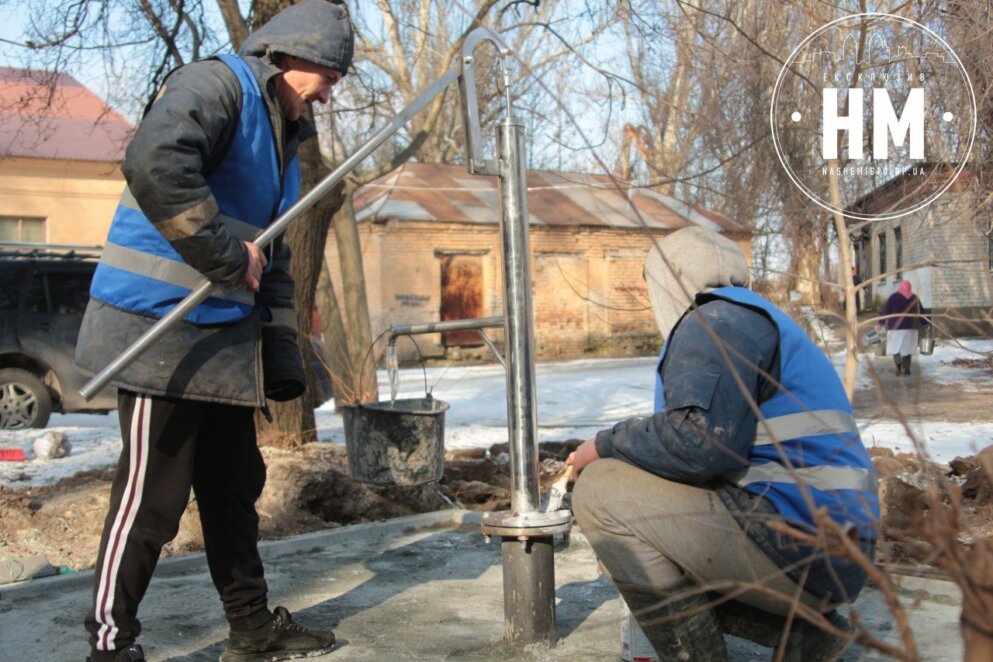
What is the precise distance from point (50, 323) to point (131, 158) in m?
8.63

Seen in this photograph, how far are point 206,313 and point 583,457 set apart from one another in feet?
3.68

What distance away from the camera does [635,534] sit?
2.51 meters

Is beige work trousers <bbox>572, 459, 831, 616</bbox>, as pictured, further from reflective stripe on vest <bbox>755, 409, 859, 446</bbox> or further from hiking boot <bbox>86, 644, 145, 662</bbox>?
hiking boot <bbox>86, 644, 145, 662</bbox>

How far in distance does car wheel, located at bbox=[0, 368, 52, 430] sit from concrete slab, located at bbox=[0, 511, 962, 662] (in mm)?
6541

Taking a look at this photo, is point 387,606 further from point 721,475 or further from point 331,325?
point 331,325

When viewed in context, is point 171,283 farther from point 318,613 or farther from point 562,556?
point 562,556

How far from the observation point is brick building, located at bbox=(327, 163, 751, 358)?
2312 centimetres

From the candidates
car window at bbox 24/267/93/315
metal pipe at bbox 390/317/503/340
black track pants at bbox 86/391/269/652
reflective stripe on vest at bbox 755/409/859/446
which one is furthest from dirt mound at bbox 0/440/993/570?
car window at bbox 24/267/93/315

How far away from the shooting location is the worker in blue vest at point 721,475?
232cm

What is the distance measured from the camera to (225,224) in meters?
2.80

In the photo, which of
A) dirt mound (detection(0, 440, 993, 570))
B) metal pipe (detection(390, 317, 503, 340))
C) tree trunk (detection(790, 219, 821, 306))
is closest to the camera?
metal pipe (detection(390, 317, 503, 340))

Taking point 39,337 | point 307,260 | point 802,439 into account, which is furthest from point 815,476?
point 39,337

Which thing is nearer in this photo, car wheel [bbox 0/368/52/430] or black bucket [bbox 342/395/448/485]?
black bucket [bbox 342/395/448/485]

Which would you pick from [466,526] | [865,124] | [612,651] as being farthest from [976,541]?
[865,124]
